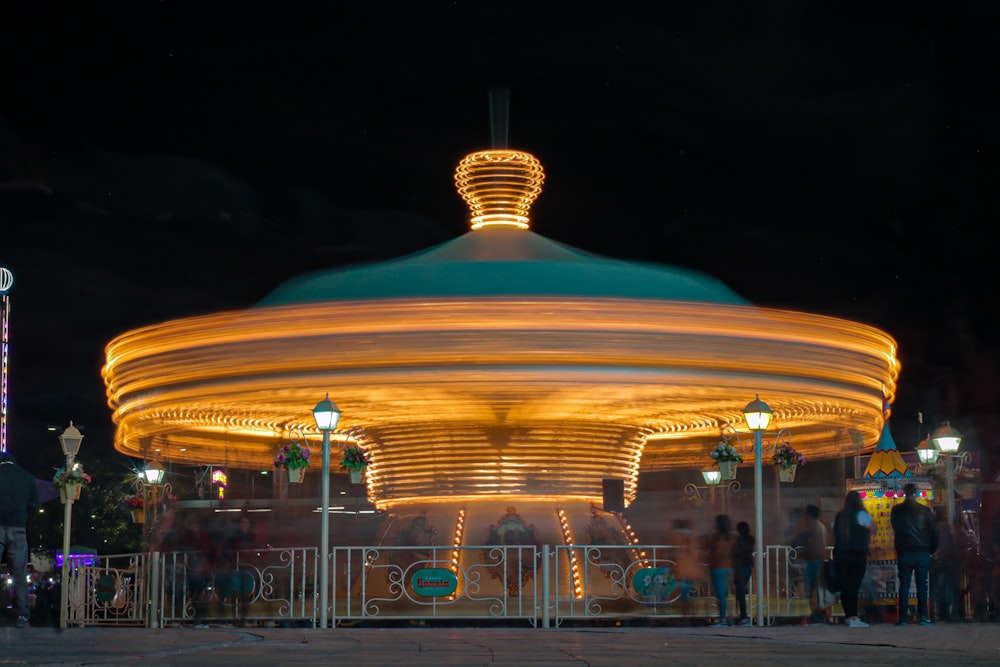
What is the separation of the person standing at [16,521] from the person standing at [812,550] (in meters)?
7.53

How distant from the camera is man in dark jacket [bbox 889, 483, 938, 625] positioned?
1393 cm

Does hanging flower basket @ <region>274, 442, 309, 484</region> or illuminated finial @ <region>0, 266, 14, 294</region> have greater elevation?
illuminated finial @ <region>0, 266, 14, 294</region>

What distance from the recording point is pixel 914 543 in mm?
13930

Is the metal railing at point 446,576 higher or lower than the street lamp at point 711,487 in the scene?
lower

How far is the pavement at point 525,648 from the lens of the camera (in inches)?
291

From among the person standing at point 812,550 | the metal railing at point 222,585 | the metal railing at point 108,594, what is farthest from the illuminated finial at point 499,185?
the metal railing at point 108,594

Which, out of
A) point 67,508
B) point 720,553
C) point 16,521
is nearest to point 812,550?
point 720,553

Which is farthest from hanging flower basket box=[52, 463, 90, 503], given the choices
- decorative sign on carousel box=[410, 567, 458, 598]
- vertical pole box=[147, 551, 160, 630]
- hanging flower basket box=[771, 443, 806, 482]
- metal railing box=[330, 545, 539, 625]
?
hanging flower basket box=[771, 443, 806, 482]

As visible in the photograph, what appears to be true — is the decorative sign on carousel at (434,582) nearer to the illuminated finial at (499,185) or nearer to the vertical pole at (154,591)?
the vertical pole at (154,591)

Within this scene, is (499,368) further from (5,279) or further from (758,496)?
(5,279)

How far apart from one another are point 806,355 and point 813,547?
1967 mm

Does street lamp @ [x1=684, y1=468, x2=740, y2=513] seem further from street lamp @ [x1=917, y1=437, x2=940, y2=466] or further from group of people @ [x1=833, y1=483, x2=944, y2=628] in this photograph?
group of people @ [x1=833, y1=483, x2=944, y2=628]

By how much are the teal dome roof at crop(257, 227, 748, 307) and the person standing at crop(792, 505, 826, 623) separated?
2402 millimetres

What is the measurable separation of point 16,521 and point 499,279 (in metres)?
5.33
